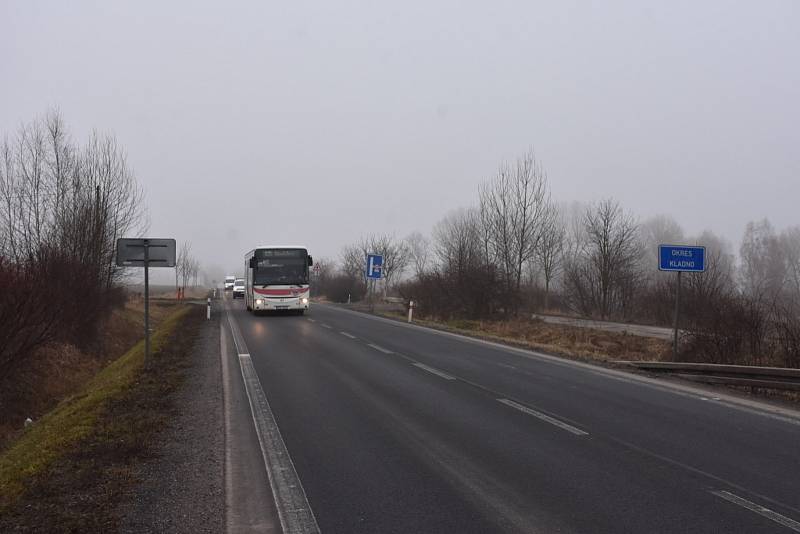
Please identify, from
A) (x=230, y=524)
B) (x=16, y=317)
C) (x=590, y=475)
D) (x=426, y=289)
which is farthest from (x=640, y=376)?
(x=426, y=289)

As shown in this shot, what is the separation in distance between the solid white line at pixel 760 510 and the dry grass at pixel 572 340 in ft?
34.9

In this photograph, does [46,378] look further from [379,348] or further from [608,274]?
[608,274]

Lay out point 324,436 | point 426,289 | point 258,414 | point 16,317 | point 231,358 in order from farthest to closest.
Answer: point 426,289
point 231,358
point 16,317
point 258,414
point 324,436

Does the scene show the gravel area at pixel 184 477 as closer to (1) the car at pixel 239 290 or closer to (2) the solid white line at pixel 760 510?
(2) the solid white line at pixel 760 510

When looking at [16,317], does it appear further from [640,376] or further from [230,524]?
[640,376]

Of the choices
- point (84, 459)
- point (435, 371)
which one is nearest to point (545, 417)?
point (435, 371)

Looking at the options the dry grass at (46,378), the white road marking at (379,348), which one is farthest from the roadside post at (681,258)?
the dry grass at (46,378)

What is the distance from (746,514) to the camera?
4.68 meters

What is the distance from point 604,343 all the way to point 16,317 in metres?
18.4

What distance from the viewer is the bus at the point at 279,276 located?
97.4ft

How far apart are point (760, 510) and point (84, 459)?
6480mm

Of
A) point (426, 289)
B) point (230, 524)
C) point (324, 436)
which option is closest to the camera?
point (230, 524)

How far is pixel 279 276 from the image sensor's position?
29953 mm

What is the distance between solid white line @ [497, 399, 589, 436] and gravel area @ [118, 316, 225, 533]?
4.25 meters
